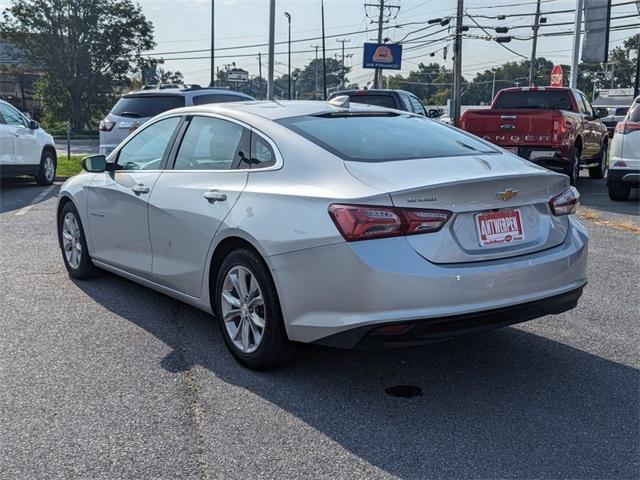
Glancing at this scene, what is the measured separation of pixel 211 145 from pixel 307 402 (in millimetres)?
1931

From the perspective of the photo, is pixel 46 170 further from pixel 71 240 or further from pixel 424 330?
pixel 424 330

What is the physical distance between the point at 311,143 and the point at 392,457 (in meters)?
1.83

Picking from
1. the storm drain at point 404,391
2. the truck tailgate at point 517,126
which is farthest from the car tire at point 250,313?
the truck tailgate at point 517,126

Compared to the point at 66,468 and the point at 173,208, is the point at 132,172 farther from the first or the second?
the point at 66,468

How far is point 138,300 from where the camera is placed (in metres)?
5.82

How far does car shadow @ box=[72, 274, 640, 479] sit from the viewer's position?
3.20 m

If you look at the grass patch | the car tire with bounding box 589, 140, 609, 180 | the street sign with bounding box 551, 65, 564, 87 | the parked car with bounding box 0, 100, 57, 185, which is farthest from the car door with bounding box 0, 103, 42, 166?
the street sign with bounding box 551, 65, 564, 87

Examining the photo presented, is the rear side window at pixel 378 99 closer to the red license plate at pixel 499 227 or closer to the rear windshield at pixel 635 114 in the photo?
the rear windshield at pixel 635 114

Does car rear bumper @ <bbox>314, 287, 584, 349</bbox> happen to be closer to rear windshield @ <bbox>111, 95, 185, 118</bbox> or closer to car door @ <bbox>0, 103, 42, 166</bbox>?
rear windshield @ <bbox>111, 95, 185, 118</bbox>

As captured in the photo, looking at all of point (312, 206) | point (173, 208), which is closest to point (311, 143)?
point (312, 206)

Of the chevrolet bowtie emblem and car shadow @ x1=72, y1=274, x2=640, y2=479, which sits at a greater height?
the chevrolet bowtie emblem

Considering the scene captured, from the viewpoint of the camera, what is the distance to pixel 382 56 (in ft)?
162

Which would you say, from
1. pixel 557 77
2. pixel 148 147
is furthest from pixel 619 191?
pixel 557 77

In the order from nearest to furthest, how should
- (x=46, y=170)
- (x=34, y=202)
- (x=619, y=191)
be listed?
1. (x=619, y=191)
2. (x=34, y=202)
3. (x=46, y=170)
